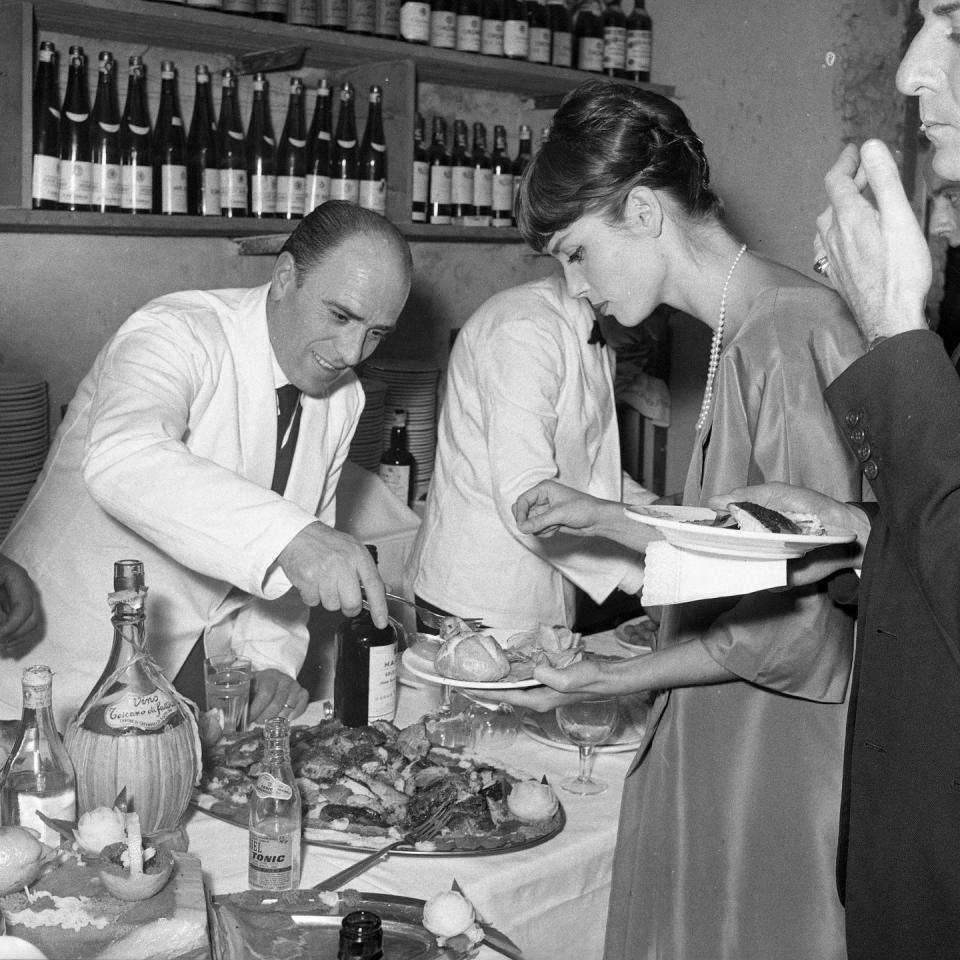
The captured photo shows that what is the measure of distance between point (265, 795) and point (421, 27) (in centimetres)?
231

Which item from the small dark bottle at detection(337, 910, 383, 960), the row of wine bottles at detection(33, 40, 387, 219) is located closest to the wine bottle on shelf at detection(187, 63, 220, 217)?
the row of wine bottles at detection(33, 40, 387, 219)

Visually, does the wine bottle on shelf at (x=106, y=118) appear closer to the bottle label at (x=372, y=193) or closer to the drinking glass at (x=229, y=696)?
the bottle label at (x=372, y=193)

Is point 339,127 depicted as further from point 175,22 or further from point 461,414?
point 461,414

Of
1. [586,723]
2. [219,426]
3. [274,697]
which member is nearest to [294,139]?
[219,426]

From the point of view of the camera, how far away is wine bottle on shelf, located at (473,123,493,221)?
3201 millimetres

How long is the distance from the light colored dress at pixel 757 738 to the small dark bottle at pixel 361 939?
522 millimetres

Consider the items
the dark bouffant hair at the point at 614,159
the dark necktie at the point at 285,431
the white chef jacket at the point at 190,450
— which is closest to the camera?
the dark bouffant hair at the point at 614,159

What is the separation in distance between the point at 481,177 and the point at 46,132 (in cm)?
115

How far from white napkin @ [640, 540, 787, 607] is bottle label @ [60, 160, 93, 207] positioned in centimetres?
184

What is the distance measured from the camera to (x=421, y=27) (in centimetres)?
290

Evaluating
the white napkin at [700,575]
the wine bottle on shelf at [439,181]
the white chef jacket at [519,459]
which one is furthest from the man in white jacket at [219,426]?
the wine bottle on shelf at [439,181]

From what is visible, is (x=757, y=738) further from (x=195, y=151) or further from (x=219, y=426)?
(x=195, y=151)

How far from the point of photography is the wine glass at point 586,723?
138cm

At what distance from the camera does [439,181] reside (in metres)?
3.12
